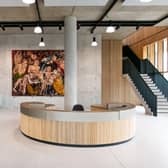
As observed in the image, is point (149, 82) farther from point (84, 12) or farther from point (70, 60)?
point (84, 12)

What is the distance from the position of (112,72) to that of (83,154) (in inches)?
400

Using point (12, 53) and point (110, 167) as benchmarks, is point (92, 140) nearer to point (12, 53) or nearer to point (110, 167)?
point (110, 167)

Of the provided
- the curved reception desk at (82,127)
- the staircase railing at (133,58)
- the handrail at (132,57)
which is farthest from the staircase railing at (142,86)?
the curved reception desk at (82,127)

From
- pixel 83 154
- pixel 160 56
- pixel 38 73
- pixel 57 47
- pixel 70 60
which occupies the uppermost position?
pixel 57 47

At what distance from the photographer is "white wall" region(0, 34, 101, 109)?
12.7m

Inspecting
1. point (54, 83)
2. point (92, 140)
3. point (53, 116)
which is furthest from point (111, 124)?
point (54, 83)

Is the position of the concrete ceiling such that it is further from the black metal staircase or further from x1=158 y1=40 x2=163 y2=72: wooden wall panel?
x1=158 y1=40 x2=163 y2=72: wooden wall panel

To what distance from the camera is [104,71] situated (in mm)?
14969

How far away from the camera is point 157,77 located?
13.2 metres

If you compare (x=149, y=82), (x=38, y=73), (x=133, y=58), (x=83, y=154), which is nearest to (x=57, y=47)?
(x=38, y=73)

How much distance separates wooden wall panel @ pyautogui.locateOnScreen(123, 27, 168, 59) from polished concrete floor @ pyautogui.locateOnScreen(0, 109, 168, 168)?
299 inches

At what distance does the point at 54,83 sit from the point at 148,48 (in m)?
6.72

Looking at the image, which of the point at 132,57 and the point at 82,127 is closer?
the point at 82,127

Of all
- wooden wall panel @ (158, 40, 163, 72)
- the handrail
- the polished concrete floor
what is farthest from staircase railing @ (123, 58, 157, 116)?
the polished concrete floor
